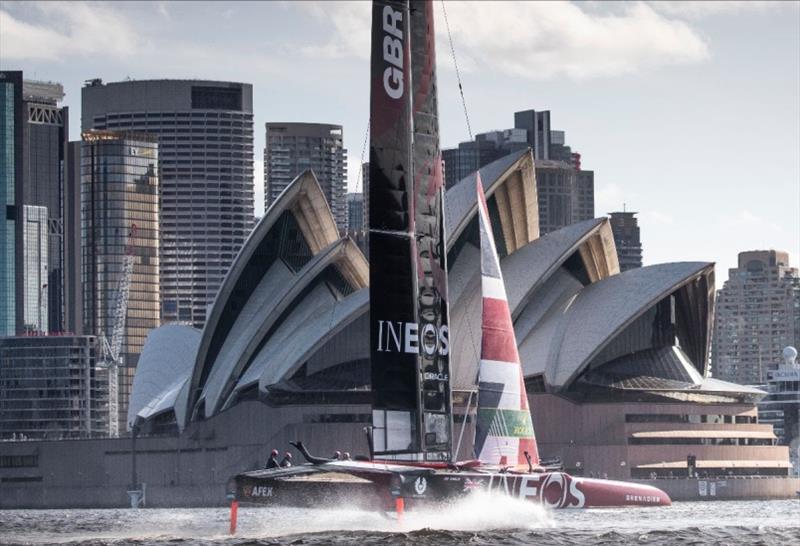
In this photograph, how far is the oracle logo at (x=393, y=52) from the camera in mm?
58094

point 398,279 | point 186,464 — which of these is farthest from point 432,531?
point 186,464

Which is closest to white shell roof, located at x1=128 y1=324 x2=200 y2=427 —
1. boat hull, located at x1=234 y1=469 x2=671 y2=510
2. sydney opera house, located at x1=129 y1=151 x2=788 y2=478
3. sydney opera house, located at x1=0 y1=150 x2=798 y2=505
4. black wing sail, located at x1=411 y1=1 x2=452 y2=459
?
sydney opera house, located at x1=0 y1=150 x2=798 y2=505

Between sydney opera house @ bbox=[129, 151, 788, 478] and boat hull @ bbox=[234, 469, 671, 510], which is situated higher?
sydney opera house @ bbox=[129, 151, 788, 478]

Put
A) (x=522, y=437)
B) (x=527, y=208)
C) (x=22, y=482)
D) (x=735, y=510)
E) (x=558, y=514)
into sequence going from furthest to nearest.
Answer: (x=22, y=482), (x=527, y=208), (x=735, y=510), (x=558, y=514), (x=522, y=437)

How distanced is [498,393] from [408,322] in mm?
10000

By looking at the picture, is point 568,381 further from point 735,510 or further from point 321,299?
point 735,510

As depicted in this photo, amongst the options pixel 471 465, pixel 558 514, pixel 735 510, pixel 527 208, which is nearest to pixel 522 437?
pixel 471 465

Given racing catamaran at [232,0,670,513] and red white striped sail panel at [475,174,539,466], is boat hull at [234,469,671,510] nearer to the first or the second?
racing catamaran at [232,0,670,513]

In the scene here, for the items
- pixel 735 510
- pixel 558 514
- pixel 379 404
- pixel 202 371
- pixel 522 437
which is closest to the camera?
pixel 379 404

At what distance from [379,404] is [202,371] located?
73036 mm

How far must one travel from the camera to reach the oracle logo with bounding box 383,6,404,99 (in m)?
58.1

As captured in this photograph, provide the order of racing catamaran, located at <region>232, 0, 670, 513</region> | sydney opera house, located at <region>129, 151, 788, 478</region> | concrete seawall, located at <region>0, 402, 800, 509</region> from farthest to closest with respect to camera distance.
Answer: concrete seawall, located at <region>0, 402, 800, 509</region>
sydney opera house, located at <region>129, 151, 788, 478</region>
racing catamaran, located at <region>232, 0, 670, 513</region>

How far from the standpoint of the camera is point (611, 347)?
12138 cm

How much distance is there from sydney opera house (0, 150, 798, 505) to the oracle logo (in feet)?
186
